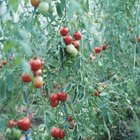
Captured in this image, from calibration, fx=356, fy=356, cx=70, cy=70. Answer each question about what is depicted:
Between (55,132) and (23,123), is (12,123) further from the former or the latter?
(55,132)

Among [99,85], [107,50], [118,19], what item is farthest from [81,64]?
[107,50]

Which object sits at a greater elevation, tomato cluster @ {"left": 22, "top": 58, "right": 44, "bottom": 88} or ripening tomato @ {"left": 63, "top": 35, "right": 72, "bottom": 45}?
ripening tomato @ {"left": 63, "top": 35, "right": 72, "bottom": 45}

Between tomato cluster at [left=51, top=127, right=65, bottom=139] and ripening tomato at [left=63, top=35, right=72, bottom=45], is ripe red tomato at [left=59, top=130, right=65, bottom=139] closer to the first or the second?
tomato cluster at [left=51, top=127, right=65, bottom=139]

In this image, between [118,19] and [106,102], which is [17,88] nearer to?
[106,102]

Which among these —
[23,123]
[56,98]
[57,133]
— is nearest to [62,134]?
[57,133]

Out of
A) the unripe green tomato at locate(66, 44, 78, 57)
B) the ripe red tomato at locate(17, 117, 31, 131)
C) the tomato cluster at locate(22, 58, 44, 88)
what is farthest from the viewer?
the unripe green tomato at locate(66, 44, 78, 57)

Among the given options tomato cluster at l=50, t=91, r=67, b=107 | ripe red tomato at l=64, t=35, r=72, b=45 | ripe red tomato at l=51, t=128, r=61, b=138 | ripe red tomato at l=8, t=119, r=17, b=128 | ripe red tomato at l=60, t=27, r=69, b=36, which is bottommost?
ripe red tomato at l=51, t=128, r=61, b=138

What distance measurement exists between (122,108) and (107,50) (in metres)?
0.52

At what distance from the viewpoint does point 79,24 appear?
1.67 metres

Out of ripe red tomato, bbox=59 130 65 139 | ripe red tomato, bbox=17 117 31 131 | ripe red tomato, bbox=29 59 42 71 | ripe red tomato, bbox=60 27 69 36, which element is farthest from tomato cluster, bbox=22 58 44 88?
ripe red tomato, bbox=59 130 65 139

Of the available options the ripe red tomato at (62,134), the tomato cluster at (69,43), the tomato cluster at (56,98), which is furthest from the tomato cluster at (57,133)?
the tomato cluster at (69,43)

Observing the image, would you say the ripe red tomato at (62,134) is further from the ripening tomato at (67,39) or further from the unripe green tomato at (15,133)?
the ripening tomato at (67,39)

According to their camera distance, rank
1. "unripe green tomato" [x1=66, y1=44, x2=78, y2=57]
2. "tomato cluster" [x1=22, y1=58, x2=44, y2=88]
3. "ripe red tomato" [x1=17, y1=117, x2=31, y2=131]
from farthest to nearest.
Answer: "unripe green tomato" [x1=66, y1=44, x2=78, y2=57] < "ripe red tomato" [x1=17, y1=117, x2=31, y2=131] < "tomato cluster" [x1=22, y1=58, x2=44, y2=88]

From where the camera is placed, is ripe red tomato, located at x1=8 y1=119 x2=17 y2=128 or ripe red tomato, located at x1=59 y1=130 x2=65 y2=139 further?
ripe red tomato, located at x1=59 y1=130 x2=65 y2=139
